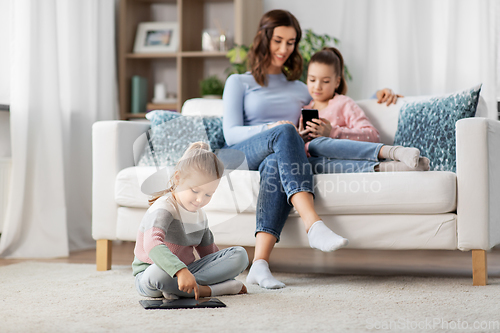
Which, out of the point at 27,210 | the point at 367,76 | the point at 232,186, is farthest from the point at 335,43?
the point at 27,210

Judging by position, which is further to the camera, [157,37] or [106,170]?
[157,37]

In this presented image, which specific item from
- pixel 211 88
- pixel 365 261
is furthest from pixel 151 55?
pixel 365 261

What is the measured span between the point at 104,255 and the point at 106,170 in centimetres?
33

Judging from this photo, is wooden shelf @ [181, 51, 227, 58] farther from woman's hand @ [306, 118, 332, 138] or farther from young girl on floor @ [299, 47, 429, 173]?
woman's hand @ [306, 118, 332, 138]

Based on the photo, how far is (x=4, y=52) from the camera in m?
2.52

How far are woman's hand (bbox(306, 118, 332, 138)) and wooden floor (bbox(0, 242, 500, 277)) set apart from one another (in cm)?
53

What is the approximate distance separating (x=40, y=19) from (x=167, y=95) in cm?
103

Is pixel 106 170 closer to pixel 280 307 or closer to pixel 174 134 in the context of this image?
pixel 174 134

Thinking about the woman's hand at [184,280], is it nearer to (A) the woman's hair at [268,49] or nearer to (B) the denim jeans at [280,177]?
(B) the denim jeans at [280,177]

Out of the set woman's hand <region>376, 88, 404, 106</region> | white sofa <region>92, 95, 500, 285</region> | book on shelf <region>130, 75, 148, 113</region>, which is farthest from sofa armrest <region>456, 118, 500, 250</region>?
book on shelf <region>130, 75, 148, 113</region>

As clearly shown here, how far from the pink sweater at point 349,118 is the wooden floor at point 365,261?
20.8 inches

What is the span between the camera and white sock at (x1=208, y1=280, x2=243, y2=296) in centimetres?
142

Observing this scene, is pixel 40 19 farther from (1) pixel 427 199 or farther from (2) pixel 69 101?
(1) pixel 427 199

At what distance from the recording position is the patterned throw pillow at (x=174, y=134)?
203cm
